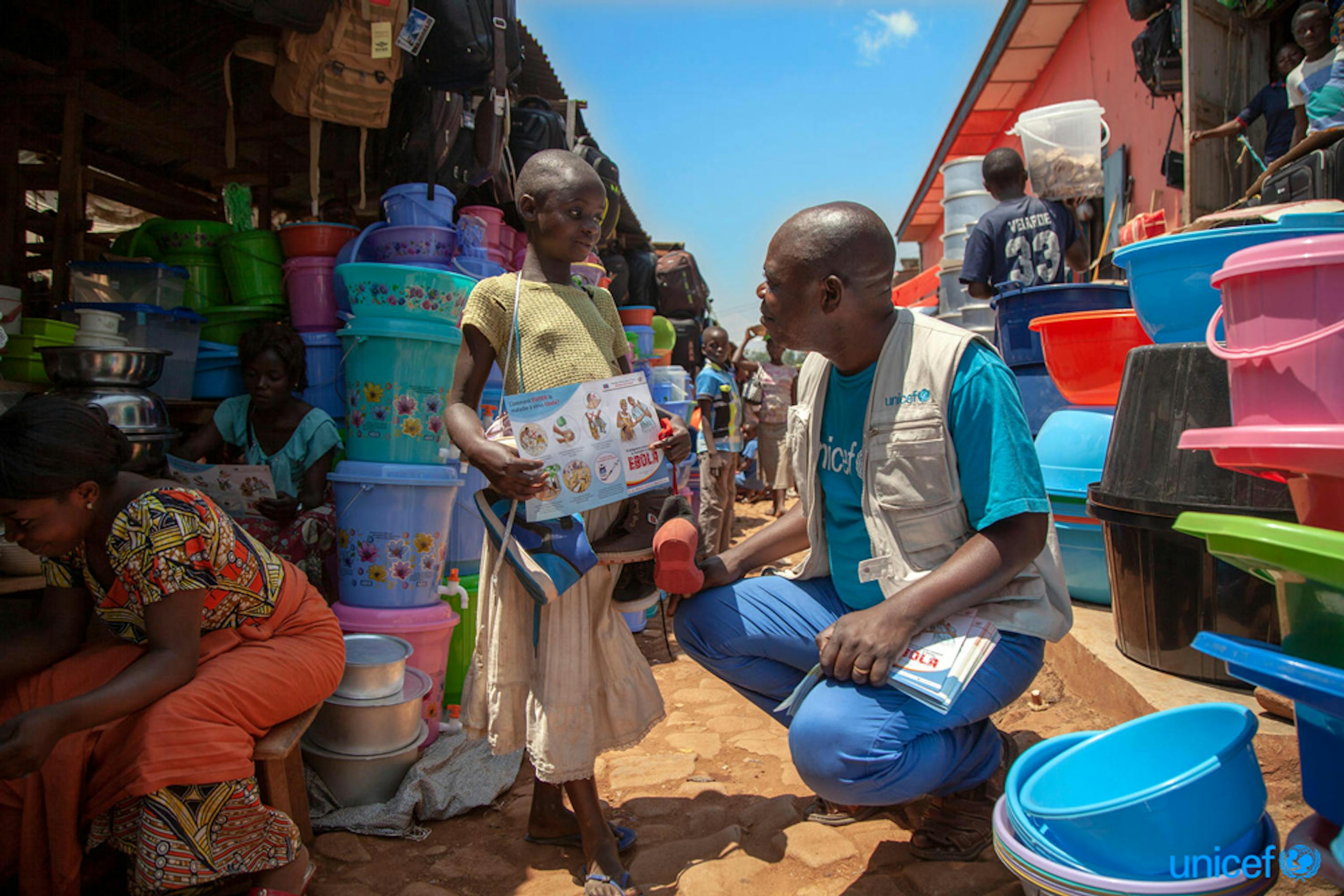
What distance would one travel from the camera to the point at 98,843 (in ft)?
6.33

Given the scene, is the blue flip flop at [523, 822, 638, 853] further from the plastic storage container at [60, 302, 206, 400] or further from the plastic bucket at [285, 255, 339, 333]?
the plastic bucket at [285, 255, 339, 333]

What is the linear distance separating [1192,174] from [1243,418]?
17.8 feet

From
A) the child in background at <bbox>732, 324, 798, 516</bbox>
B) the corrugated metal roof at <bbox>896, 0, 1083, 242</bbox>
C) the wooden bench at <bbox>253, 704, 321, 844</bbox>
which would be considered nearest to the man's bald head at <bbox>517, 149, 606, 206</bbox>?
the wooden bench at <bbox>253, 704, 321, 844</bbox>

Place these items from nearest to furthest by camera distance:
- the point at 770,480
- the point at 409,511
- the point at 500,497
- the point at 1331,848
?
the point at 1331,848 → the point at 500,497 → the point at 409,511 → the point at 770,480

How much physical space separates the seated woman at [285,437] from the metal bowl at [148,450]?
1.94 feet

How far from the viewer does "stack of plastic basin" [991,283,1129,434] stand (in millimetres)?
3902

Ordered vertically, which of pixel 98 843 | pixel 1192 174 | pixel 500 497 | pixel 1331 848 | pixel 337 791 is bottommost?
pixel 337 791

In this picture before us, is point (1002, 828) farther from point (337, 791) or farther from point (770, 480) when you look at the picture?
point (770, 480)

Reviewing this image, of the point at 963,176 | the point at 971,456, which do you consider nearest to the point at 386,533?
the point at 971,456

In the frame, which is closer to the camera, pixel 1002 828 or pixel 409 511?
pixel 1002 828

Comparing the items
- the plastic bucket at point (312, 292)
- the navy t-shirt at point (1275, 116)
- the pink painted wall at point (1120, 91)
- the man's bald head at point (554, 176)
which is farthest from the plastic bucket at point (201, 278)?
the pink painted wall at point (1120, 91)

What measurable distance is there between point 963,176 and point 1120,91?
5.49 ft

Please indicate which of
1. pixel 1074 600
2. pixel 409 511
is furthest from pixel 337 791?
pixel 1074 600

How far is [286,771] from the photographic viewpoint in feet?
7.68
